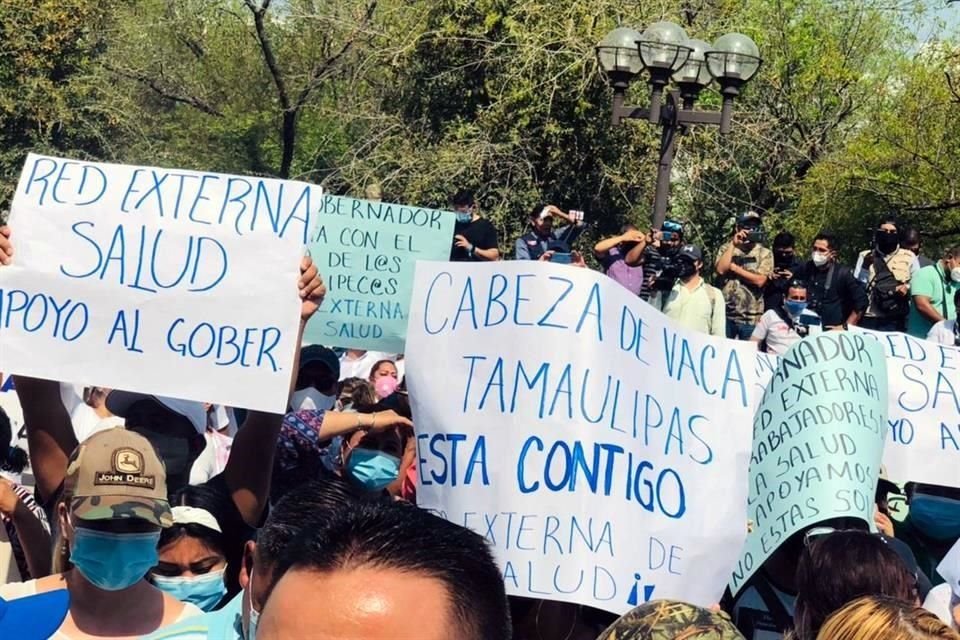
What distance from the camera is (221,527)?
3584 mm

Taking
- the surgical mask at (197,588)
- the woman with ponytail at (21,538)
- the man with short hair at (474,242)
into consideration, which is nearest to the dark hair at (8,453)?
the woman with ponytail at (21,538)

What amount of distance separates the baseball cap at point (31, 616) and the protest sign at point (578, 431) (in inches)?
56.9

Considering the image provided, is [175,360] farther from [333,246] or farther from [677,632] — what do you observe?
[333,246]

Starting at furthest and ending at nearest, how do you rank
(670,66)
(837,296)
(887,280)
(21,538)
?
(670,66), (887,280), (837,296), (21,538)

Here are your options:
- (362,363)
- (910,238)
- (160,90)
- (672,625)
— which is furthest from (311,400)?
(160,90)

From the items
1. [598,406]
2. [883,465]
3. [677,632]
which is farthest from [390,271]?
[677,632]

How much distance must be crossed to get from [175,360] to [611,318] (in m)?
1.19

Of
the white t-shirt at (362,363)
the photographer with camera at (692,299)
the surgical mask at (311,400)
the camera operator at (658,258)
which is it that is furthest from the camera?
the camera operator at (658,258)

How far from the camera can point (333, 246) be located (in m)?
7.48

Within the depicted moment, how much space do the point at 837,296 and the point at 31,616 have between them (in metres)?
7.76

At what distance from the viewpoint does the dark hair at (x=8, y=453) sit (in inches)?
174

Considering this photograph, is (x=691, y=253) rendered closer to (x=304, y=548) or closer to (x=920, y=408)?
(x=920, y=408)

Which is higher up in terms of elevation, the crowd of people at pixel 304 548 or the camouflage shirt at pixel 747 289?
the camouflage shirt at pixel 747 289

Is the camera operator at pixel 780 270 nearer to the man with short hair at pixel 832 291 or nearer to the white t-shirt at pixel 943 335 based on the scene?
the man with short hair at pixel 832 291
